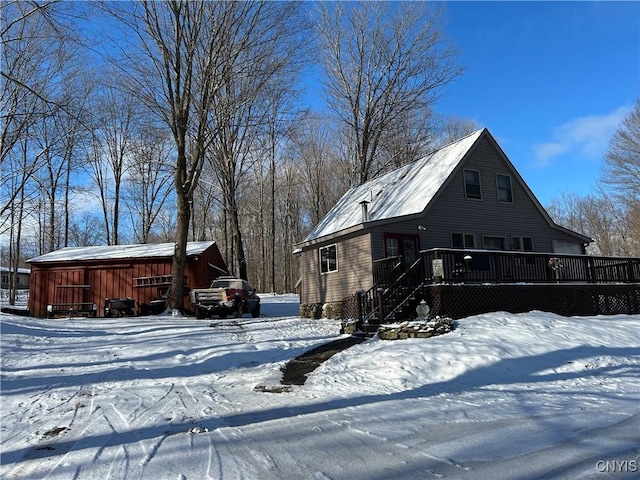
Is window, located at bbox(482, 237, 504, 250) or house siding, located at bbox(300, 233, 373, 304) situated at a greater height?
window, located at bbox(482, 237, 504, 250)

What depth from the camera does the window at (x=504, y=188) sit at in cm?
1856

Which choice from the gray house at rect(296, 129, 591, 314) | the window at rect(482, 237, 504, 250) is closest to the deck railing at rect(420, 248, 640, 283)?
the gray house at rect(296, 129, 591, 314)

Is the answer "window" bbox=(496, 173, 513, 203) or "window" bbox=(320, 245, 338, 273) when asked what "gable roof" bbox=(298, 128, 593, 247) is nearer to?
"window" bbox=(496, 173, 513, 203)

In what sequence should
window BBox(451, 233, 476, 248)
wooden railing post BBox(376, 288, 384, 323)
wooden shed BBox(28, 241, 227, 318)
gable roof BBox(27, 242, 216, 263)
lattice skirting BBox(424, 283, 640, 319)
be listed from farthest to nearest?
gable roof BBox(27, 242, 216, 263), wooden shed BBox(28, 241, 227, 318), window BBox(451, 233, 476, 248), lattice skirting BBox(424, 283, 640, 319), wooden railing post BBox(376, 288, 384, 323)

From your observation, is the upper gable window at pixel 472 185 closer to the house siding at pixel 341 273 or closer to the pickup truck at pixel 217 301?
the house siding at pixel 341 273

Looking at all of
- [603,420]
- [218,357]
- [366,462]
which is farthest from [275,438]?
[218,357]

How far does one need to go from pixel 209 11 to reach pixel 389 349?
1628 cm

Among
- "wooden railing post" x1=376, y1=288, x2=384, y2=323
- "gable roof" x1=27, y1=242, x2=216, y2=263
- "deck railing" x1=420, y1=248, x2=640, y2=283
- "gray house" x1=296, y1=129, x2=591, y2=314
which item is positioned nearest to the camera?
"wooden railing post" x1=376, y1=288, x2=384, y2=323

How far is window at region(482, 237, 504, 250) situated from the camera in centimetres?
1775

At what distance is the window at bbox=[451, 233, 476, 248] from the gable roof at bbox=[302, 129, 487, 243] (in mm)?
2041

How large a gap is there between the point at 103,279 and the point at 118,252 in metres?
1.77

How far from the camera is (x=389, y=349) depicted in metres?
9.43

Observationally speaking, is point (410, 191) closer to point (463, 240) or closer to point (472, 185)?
point (472, 185)

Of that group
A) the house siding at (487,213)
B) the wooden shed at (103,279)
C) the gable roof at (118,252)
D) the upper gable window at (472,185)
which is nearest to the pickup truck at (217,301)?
the wooden shed at (103,279)
